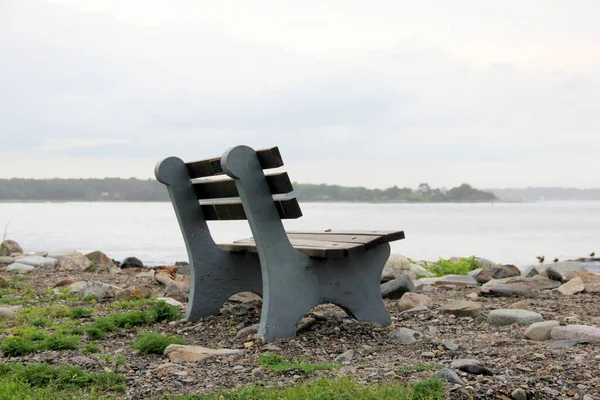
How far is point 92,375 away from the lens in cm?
427

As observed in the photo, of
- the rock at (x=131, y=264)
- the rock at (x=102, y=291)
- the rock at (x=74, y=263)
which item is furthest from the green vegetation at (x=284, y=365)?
the rock at (x=131, y=264)

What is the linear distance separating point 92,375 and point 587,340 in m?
3.66

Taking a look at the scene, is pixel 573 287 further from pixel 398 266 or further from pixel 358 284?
pixel 358 284

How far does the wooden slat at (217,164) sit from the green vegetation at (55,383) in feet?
6.31

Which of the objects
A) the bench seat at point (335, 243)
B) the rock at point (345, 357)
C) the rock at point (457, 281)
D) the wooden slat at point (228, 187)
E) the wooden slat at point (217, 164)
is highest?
the wooden slat at point (217, 164)

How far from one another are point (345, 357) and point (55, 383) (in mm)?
1958

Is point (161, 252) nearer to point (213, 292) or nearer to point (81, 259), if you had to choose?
point (81, 259)

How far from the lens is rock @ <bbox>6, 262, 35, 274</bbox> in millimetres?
10552

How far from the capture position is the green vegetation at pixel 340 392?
3.50m

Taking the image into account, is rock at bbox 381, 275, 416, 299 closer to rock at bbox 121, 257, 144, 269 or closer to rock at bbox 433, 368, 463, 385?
rock at bbox 433, 368, 463, 385

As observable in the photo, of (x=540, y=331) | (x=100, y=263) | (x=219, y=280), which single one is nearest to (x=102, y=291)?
(x=219, y=280)

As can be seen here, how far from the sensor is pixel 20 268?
1074 centimetres

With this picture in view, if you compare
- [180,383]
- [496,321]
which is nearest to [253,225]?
[180,383]

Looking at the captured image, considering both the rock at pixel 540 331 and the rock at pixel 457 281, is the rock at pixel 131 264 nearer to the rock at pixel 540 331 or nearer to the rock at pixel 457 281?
the rock at pixel 457 281
